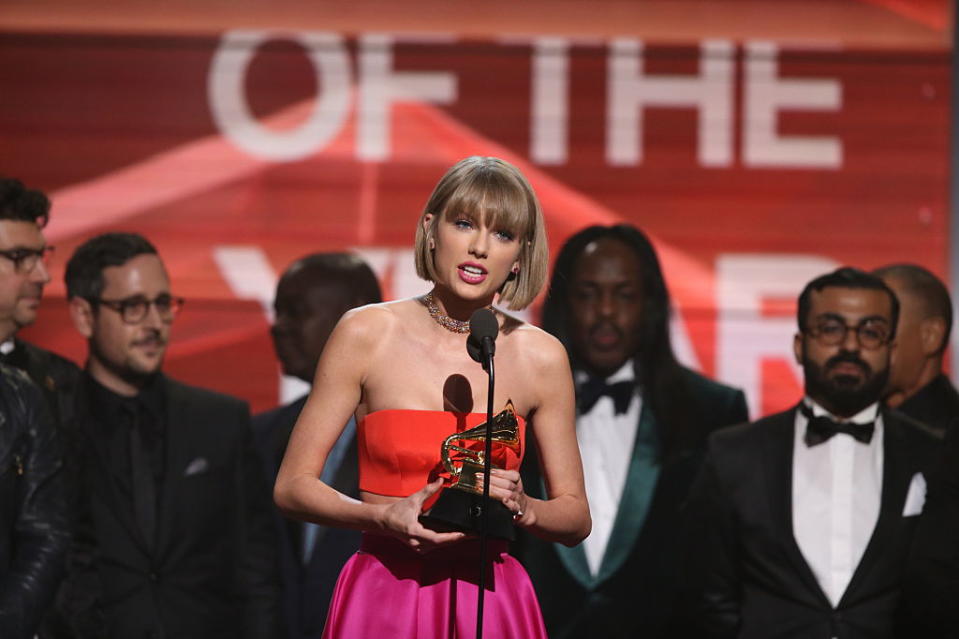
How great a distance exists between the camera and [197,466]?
3914 millimetres

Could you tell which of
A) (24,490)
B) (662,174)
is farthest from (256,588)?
(662,174)

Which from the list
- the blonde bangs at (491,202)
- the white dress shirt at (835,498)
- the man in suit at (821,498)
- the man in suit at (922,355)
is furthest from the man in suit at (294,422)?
the man in suit at (922,355)

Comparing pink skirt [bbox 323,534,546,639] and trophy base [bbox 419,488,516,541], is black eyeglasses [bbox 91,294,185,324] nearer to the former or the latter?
pink skirt [bbox 323,534,546,639]

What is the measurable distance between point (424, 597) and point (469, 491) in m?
0.32

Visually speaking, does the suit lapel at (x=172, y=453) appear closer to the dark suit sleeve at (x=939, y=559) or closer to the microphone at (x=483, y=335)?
the microphone at (x=483, y=335)

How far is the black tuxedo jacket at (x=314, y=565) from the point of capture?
159 inches

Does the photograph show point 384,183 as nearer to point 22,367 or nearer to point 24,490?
point 22,367

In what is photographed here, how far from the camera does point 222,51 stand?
579 cm

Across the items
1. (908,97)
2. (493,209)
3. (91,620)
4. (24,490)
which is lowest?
(91,620)

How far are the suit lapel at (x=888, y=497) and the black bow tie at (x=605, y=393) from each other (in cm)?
87

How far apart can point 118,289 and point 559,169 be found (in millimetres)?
2344

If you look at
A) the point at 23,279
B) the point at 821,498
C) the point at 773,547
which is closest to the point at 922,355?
the point at 821,498

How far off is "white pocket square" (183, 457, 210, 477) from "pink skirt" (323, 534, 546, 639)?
1.49 m

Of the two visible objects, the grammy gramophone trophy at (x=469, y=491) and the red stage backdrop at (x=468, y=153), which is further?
the red stage backdrop at (x=468, y=153)
